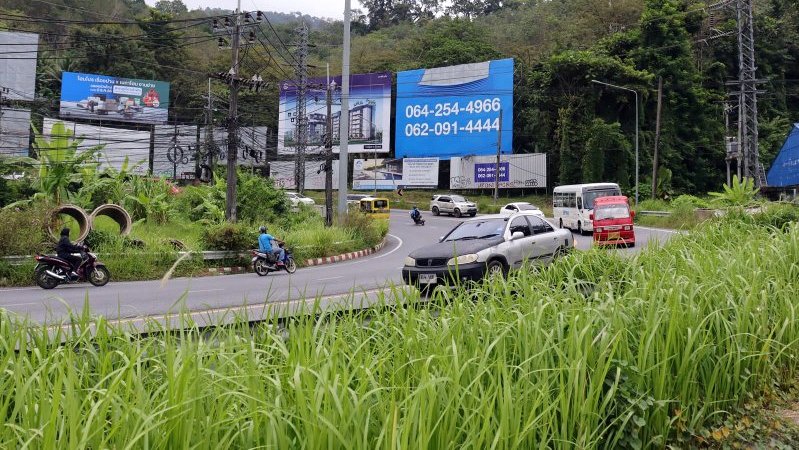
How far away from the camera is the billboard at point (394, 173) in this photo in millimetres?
52875

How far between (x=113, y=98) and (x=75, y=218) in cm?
3896

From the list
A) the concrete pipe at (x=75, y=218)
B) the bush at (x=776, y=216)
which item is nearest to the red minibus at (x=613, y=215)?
the bush at (x=776, y=216)

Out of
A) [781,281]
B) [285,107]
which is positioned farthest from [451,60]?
[781,281]

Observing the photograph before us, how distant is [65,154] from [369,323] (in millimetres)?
22694

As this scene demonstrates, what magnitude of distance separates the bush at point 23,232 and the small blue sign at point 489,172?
36378 mm

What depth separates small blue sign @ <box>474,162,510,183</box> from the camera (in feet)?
162

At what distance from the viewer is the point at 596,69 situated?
Answer: 46.7 meters

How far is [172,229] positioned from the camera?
25.7 metres

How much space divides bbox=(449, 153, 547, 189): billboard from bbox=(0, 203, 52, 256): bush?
35.4 m

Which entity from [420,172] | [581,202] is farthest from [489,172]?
[581,202]

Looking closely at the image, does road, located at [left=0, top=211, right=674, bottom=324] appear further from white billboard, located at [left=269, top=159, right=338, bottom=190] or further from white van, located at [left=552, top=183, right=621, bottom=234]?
white billboard, located at [left=269, top=159, right=338, bottom=190]

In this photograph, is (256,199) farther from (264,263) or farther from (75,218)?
(264,263)

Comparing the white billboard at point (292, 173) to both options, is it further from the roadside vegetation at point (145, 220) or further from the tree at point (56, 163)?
the tree at point (56, 163)

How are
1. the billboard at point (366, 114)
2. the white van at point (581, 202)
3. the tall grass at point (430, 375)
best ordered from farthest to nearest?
the billboard at point (366, 114) < the white van at point (581, 202) < the tall grass at point (430, 375)
